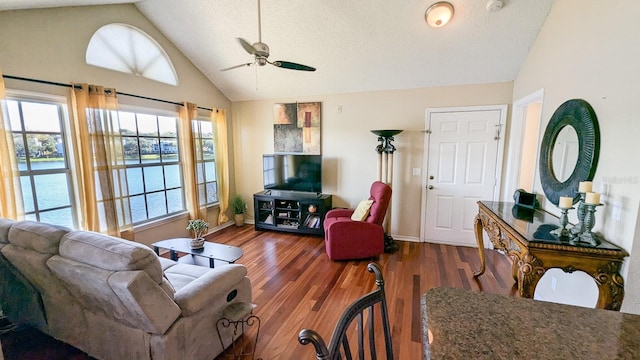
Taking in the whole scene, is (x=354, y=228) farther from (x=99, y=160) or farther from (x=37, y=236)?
(x=99, y=160)

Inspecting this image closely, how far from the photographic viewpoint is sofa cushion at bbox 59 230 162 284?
4.53ft

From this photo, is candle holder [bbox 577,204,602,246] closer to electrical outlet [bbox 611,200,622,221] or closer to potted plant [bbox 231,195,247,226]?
electrical outlet [bbox 611,200,622,221]

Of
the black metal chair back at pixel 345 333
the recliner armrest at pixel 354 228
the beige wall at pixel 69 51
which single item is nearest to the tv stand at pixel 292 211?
the recliner armrest at pixel 354 228

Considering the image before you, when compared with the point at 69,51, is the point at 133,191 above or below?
below

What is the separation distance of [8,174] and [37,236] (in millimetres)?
1110

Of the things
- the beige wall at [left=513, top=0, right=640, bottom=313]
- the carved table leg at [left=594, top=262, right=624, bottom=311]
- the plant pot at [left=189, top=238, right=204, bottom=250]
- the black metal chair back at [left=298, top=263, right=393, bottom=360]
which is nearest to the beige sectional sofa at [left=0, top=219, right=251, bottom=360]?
the plant pot at [left=189, top=238, right=204, bottom=250]

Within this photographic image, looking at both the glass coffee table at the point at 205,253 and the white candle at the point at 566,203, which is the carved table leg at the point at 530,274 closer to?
the white candle at the point at 566,203

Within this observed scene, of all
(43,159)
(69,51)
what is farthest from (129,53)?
(43,159)

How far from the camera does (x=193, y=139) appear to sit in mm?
3957

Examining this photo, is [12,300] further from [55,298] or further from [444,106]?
[444,106]

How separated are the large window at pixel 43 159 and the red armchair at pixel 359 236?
9.42ft

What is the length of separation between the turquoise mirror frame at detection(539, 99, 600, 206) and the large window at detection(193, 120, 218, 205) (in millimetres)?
4393

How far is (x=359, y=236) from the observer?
132 inches

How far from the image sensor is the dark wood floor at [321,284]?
6.47ft
